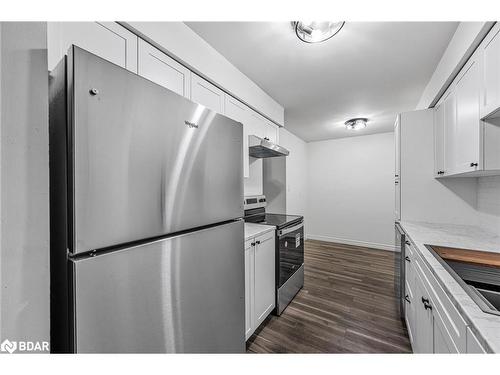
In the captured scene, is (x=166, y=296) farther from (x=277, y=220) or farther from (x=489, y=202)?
(x=489, y=202)

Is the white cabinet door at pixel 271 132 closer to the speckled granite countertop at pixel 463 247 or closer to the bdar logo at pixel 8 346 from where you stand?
the speckled granite countertop at pixel 463 247

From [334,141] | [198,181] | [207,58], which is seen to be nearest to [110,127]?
[198,181]

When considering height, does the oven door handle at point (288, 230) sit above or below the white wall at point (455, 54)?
below

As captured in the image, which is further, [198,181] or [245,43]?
[245,43]

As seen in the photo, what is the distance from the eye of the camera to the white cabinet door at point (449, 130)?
5.34 ft

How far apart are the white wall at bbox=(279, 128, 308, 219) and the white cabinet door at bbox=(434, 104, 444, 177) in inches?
84.6

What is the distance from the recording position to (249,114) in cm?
227

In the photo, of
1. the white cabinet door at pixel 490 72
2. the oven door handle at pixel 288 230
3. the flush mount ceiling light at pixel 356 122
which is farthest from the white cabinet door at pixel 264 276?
the flush mount ceiling light at pixel 356 122

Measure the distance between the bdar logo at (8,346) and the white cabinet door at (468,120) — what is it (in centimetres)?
218

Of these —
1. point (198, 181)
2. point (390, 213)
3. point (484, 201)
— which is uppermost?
point (198, 181)

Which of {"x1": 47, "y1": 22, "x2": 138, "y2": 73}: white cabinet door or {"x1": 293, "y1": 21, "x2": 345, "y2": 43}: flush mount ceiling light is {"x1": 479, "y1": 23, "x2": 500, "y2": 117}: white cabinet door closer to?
{"x1": 293, "y1": 21, "x2": 345, "y2": 43}: flush mount ceiling light

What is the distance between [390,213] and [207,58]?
4.21 m

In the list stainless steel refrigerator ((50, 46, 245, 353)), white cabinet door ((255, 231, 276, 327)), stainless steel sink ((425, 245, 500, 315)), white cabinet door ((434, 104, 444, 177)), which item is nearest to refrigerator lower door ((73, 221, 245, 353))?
stainless steel refrigerator ((50, 46, 245, 353))
